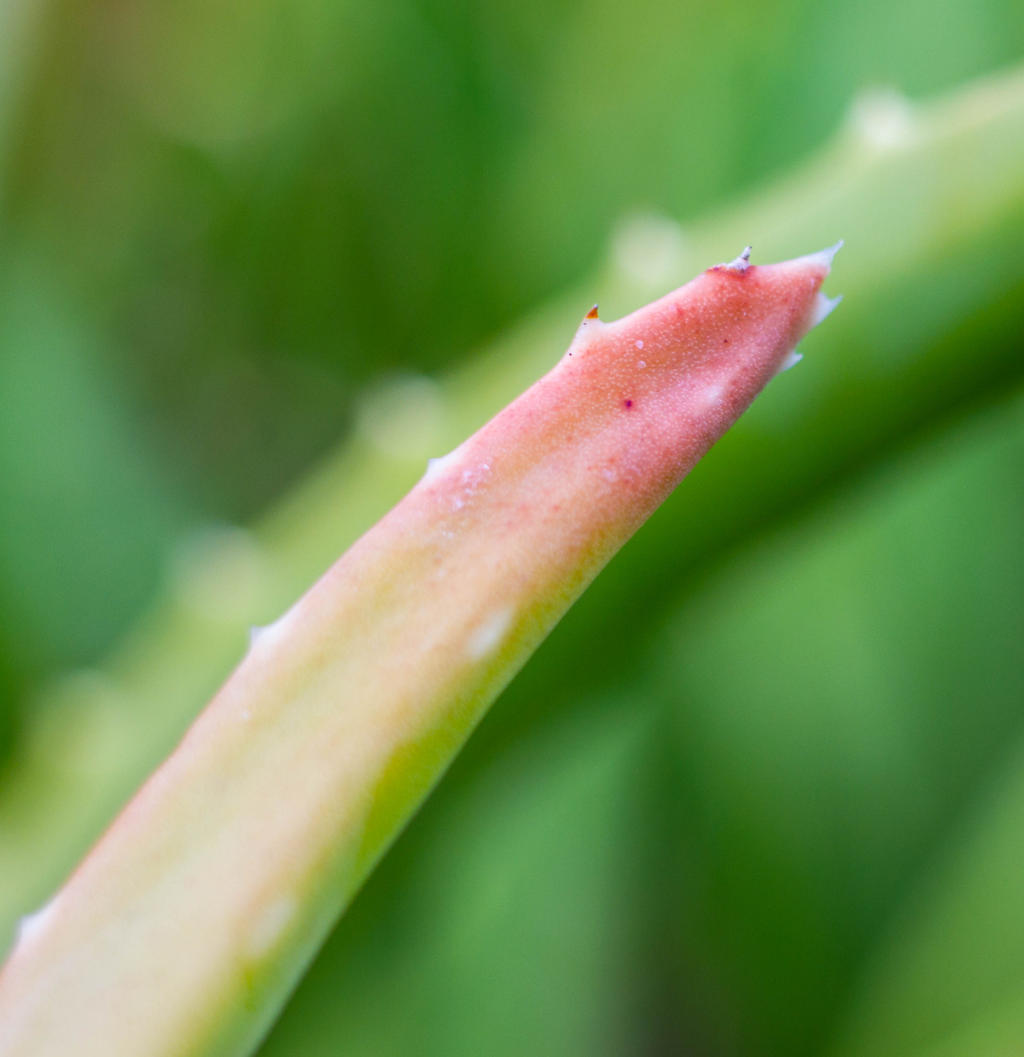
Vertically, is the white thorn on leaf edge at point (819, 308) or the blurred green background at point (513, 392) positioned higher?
the blurred green background at point (513, 392)

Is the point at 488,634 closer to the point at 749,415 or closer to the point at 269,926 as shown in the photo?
the point at 269,926

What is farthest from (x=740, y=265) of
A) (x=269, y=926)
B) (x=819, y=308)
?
(x=269, y=926)

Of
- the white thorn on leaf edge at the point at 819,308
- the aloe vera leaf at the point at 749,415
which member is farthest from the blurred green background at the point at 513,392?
the white thorn on leaf edge at the point at 819,308

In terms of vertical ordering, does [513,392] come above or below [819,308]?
above

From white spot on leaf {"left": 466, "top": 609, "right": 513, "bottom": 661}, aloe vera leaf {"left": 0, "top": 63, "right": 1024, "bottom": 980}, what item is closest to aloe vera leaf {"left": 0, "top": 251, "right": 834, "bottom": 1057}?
white spot on leaf {"left": 466, "top": 609, "right": 513, "bottom": 661}

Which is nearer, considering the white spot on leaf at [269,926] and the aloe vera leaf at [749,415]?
the white spot on leaf at [269,926]

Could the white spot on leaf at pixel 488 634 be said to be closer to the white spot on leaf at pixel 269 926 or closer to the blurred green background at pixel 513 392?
the white spot on leaf at pixel 269 926

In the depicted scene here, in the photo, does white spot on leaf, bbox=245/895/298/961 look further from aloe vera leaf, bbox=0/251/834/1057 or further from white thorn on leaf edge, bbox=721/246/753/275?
white thorn on leaf edge, bbox=721/246/753/275

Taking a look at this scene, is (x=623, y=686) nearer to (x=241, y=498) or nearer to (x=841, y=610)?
(x=841, y=610)
